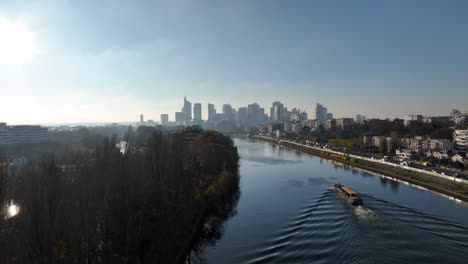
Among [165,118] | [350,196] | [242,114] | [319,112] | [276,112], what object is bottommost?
[350,196]

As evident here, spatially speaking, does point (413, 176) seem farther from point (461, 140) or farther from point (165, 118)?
point (165, 118)

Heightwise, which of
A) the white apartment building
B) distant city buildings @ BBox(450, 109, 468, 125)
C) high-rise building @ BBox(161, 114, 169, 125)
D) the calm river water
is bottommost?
the calm river water

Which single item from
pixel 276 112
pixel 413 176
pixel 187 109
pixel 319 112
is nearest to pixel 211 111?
pixel 187 109

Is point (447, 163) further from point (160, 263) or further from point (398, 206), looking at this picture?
point (160, 263)

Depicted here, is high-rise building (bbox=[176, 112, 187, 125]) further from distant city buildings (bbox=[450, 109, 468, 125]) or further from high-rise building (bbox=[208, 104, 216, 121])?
distant city buildings (bbox=[450, 109, 468, 125])

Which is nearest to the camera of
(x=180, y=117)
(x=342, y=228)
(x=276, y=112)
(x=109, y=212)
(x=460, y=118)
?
(x=109, y=212)

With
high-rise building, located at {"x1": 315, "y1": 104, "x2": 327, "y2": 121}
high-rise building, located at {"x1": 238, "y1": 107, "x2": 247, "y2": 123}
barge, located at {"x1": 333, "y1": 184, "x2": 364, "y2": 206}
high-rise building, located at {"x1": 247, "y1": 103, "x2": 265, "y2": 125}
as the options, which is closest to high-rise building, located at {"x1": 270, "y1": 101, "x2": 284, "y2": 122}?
high-rise building, located at {"x1": 247, "y1": 103, "x2": 265, "y2": 125}
